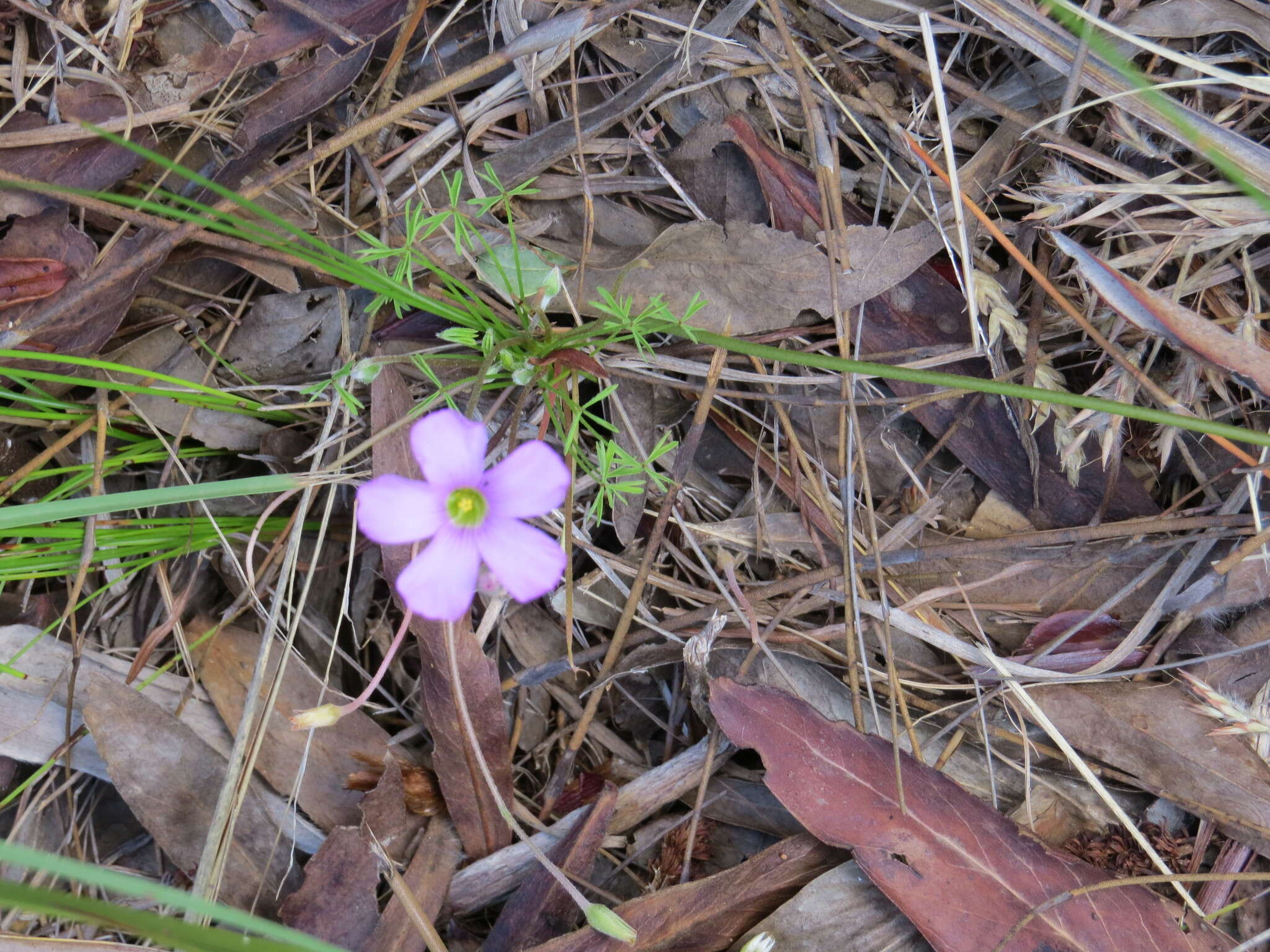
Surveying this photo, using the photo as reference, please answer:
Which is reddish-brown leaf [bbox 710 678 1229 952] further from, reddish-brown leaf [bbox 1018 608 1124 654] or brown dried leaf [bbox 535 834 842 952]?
reddish-brown leaf [bbox 1018 608 1124 654]

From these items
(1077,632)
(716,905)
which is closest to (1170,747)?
(1077,632)

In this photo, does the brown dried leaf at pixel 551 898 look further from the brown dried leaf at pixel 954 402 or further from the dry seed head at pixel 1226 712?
the dry seed head at pixel 1226 712

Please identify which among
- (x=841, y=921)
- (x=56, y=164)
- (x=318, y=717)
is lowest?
(x=841, y=921)

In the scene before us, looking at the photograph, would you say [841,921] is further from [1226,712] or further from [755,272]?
[755,272]

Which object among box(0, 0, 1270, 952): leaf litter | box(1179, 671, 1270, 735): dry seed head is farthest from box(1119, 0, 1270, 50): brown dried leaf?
box(1179, 671, 1270, 735): dry seed head

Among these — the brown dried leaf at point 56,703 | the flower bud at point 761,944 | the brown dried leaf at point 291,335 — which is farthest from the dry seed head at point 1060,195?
the brown dried leaf at point 56,703

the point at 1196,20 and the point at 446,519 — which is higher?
the point at 1196,20

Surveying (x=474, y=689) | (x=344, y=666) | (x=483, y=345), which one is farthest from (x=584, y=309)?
(x=344, y=666)
